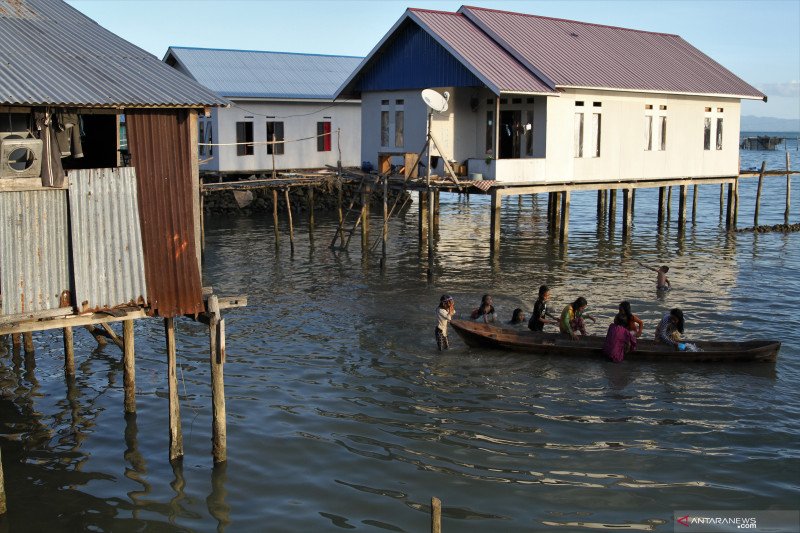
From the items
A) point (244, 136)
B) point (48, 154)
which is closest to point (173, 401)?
point (48, 154)

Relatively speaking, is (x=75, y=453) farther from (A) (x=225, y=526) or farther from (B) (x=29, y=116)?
(B) (x=29, y=116)

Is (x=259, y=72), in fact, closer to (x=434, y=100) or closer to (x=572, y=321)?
(x=434, y=100)

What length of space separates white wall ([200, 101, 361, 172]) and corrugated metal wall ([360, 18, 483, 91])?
9.89m

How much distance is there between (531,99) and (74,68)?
19.7 m

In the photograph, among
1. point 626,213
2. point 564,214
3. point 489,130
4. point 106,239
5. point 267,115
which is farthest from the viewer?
point 267,115

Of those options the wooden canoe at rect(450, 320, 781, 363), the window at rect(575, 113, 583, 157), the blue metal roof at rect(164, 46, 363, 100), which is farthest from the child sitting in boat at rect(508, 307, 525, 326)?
the blue metal roof at rect(164, 46, 363, 100)

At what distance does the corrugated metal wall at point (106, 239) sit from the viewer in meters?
12.0

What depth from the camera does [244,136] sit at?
40.4 metres

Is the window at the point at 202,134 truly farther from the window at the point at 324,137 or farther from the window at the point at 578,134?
the window at the point at 578,134

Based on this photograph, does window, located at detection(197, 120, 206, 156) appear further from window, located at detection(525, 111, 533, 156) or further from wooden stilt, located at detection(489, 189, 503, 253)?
wooden stilt, located at detection(489, 189, 503, 253)

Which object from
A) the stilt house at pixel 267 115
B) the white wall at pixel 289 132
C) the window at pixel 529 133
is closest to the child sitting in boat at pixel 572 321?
the window at pixel 529 133

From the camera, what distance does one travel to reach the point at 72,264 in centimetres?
1200

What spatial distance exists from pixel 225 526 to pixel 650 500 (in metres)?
6.04

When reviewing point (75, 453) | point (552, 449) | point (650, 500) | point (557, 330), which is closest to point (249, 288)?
point (557, 330)
